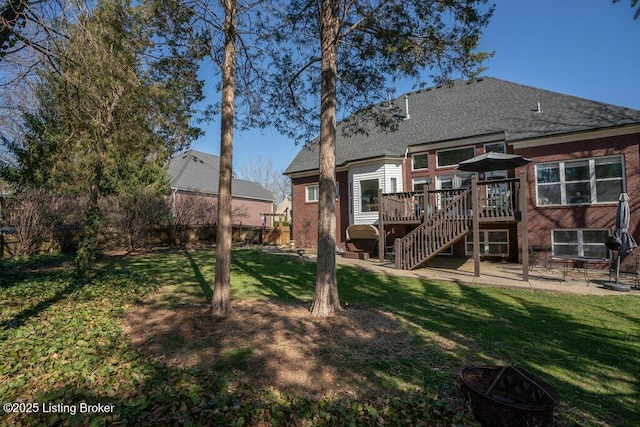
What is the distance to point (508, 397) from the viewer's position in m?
3.09

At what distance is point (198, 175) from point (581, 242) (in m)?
25.5

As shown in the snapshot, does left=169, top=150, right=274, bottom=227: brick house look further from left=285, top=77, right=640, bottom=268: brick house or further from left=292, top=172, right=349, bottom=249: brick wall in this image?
left=285, top=77, right=640, bottom=268: brick house

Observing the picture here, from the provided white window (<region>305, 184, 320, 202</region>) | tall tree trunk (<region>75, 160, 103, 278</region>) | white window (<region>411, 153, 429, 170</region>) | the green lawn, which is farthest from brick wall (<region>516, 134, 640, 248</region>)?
tall tree trunk (<region>75, 160, 103, 278</region>)

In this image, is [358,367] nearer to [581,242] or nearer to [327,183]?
[327,183]

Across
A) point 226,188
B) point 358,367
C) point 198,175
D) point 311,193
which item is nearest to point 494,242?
point 311,193

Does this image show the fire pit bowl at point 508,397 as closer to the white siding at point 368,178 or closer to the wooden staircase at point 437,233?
the wooden staircase at point 437,233

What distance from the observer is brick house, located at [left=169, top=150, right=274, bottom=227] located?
1948cm

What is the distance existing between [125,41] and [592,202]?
1532cm

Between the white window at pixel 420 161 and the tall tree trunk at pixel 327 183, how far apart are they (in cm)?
1029

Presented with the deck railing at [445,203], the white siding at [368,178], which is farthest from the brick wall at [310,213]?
the deck railing at [445,203]

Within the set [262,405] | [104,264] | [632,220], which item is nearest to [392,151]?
[632,220]

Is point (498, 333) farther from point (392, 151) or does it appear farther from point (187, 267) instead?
point (392, 151)

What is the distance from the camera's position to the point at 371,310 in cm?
604

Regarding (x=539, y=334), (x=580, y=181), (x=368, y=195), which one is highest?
(x=580, y=181)
